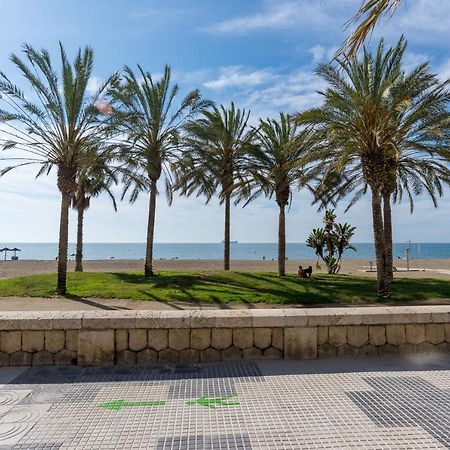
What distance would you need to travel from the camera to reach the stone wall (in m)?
5.68

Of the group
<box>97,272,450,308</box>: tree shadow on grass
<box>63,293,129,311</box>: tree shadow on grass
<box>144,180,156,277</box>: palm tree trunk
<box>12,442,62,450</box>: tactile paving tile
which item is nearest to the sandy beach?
<box>144,180,156,277</box>: palm tree trunk

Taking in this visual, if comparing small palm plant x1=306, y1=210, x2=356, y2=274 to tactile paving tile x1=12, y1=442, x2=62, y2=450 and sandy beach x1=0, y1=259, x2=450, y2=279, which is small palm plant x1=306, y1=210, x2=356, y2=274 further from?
tactile paving tile x1=12, y1=442, x2=62, y2=450

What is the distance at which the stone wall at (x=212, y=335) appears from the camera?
568 cm

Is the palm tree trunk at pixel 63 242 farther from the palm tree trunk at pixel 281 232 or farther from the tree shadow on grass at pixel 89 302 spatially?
the palm tree trunk at pixel 281 232

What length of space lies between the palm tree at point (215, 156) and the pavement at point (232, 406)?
14939mm

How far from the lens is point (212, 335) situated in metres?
5.83

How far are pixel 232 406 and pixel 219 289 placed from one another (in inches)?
462

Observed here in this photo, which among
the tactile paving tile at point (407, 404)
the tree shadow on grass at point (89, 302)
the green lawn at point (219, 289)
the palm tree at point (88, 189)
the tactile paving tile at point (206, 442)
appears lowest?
the tree shadow on grass at point (89, 302)

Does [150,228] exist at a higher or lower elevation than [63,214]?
lower

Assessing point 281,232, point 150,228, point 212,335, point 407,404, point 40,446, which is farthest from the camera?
point 281,232

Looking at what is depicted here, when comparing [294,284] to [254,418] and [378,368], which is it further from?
[254,418]

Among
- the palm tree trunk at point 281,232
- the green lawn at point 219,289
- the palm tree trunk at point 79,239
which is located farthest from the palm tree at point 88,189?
the palm tree trunk at point 281,232

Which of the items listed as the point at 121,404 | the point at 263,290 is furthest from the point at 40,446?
the point at 263,290

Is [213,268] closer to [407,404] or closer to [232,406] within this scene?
[232,406]
